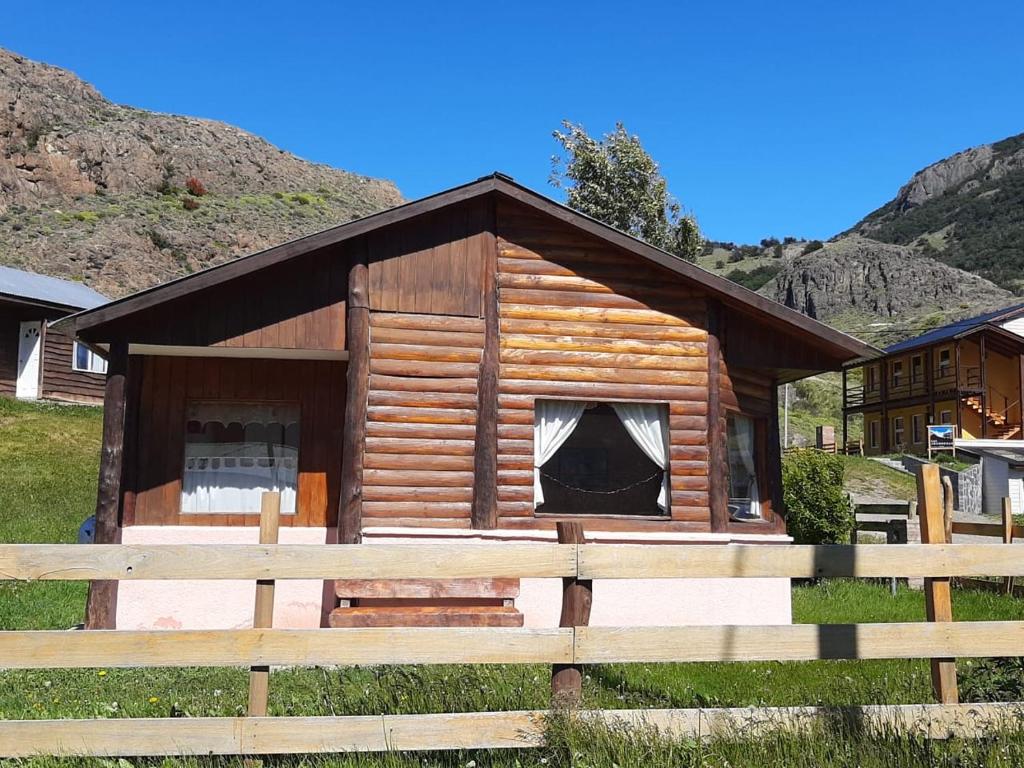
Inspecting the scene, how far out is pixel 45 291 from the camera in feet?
94.8

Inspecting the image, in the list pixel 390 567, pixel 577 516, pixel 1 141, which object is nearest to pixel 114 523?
pixel 577 516

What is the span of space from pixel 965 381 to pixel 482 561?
43.2m

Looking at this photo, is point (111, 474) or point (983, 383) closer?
point (111, 474)

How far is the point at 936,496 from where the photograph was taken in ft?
17.2

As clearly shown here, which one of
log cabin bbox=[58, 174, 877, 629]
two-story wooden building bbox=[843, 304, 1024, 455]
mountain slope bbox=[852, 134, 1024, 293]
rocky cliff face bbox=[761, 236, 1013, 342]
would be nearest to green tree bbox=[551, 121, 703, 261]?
two-story wooden building bbox=[843, 304, 1024, 455]

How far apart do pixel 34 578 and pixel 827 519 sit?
15.1 meters

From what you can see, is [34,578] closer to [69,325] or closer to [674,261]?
[69,325]

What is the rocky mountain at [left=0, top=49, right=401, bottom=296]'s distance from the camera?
55656 mm

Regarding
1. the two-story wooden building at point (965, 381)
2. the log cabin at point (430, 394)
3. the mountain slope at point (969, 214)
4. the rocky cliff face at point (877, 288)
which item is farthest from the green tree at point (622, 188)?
the mountain slope at point (969, 214)

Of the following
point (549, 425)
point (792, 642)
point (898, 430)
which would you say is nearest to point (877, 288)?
point (898, 430)

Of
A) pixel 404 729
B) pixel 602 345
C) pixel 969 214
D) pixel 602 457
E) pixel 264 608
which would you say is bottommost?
pixel 404 729

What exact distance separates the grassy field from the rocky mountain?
4562 cm

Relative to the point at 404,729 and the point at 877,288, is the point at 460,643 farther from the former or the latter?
the point at 877,288

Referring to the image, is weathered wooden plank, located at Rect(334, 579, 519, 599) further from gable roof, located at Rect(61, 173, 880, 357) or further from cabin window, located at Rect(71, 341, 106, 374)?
cabin window, located at Rect(71, 341, 106, 374)
